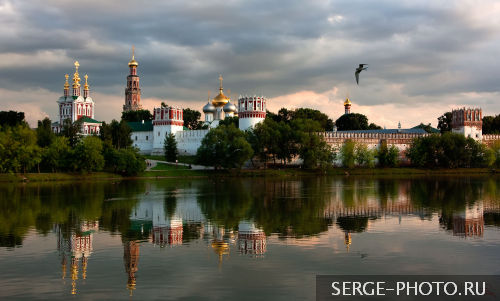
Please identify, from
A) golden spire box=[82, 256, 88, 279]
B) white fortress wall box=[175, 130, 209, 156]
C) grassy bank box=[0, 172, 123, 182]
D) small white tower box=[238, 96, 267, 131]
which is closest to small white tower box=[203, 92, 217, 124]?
white fortress wall box=[175, 130, 209, 156]

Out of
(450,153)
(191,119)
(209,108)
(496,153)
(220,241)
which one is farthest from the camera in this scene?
(191,119)

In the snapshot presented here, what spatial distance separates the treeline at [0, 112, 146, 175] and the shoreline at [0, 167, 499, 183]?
898mm

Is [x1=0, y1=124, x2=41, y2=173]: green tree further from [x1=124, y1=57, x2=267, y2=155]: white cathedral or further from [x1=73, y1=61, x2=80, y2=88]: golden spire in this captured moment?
[x1=73, y1=61, x2=80, y2=88]: golden spire

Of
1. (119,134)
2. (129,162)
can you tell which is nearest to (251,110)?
(119,134)

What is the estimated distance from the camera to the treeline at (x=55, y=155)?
4891 centimetres

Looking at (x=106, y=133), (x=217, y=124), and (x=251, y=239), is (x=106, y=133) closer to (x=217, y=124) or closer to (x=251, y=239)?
(x=217, y=124)

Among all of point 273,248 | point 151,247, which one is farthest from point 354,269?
point 151,247

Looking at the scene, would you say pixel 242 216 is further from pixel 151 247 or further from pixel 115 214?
pixel 151 247

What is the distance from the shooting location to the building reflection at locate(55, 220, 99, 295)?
1283 cm

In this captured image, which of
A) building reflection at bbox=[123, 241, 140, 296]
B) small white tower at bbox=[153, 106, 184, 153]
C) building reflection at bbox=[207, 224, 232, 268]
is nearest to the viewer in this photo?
building reflection at bbox=[123, 241, 140, 296]

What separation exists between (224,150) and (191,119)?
149 ft

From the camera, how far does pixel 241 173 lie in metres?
60.8

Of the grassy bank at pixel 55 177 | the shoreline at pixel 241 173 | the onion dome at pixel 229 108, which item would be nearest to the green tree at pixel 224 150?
the shoreline at pixel 241 173

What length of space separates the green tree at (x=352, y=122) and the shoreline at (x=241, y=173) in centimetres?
3058
